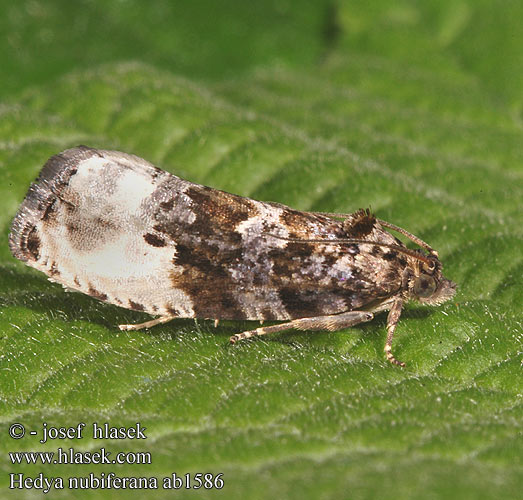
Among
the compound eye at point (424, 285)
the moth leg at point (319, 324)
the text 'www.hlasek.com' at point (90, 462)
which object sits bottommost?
the text 'www.hlasek.com' at point (90, 462)

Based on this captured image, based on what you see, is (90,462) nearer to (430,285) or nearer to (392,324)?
(392,324)

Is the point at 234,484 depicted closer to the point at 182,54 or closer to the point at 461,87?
the point at 461,87

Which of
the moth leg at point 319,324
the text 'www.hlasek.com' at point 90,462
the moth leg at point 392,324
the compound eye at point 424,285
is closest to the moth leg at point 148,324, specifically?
the moth leg at point 319,324

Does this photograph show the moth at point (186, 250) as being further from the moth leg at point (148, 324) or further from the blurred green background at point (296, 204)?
the blurred green background at point (296, 204)

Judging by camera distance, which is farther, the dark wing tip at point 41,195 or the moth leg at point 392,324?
the dark wing tip at point 41,195

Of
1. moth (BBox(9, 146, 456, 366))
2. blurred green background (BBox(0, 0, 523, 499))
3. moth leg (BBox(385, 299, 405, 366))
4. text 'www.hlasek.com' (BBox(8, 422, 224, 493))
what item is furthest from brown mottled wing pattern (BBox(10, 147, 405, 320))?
text 'www.hlasek.com' (BBox(8, 422, 224, 493))

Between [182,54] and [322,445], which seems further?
[182,54]

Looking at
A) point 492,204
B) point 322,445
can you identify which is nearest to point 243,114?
point 492,204

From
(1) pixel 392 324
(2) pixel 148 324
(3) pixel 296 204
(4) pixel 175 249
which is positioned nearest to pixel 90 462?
(2) pixel 148 324
